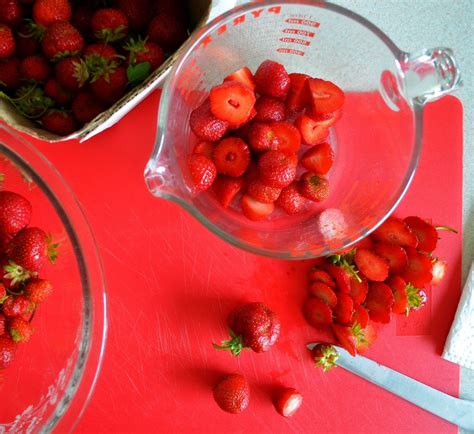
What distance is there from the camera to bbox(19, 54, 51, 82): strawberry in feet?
3.43

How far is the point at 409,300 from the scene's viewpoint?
1.18 metres

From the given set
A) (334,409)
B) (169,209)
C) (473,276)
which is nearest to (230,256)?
(169,209)

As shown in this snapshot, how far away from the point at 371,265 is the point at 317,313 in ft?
0.49

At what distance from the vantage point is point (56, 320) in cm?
103

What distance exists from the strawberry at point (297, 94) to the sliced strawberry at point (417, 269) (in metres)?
0.38

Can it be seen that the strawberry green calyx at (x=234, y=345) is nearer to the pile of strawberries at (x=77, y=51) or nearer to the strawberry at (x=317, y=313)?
the strawberry at (x=317, y=313)

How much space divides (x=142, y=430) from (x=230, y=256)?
0.40 meters

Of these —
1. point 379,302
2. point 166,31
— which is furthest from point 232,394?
point 166,31

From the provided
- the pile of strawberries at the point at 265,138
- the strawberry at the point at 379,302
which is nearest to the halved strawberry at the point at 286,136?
the pile of strawberries at the point at 265,138

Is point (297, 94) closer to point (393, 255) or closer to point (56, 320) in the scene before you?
point (393, 255)

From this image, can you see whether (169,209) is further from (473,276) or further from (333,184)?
(473,276)

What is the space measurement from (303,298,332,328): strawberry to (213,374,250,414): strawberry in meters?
0.19

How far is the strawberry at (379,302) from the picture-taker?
115 centimetres

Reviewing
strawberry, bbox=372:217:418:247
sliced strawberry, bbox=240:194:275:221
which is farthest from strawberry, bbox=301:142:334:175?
strawberry, bbox=372:217:418:247
